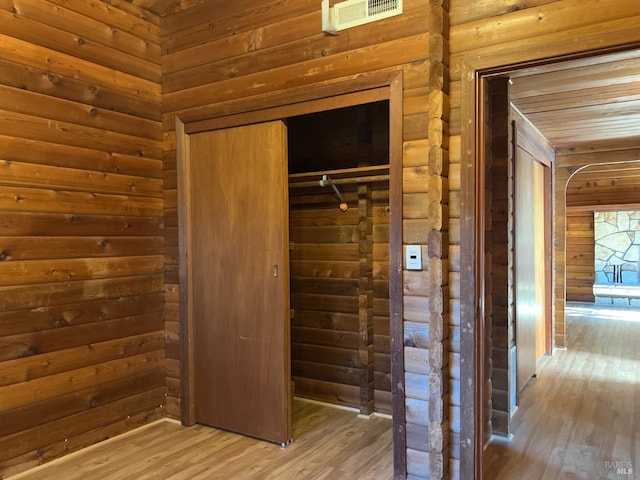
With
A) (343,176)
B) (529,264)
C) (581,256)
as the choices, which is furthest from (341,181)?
(581,256)

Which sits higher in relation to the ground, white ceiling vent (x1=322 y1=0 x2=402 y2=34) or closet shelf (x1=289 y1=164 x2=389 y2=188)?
white ceiling vent (x1=322 y1=0 x2=402 y2=34)

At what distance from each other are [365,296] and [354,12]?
183 cm

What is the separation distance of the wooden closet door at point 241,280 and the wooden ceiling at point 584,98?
153 cm

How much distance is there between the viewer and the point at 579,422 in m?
3.27

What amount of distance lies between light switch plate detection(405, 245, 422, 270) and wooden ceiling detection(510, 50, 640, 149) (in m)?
0.96

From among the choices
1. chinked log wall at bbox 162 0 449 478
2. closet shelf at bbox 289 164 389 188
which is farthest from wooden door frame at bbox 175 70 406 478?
closet shelf at bbox 289 164 389 188

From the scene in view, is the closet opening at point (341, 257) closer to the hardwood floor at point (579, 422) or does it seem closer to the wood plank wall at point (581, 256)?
the hardwood floor at point (579, 422)

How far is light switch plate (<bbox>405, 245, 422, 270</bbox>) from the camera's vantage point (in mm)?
2318

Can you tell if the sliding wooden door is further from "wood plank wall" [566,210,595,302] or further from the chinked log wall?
"wood plank wall" [566,210,595,302]

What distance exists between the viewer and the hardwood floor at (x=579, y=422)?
2623 mm

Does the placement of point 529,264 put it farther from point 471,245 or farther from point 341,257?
point 471,245

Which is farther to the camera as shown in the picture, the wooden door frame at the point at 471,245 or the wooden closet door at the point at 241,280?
the wooden closet door at the point at 241,280

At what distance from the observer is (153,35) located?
3.25 m

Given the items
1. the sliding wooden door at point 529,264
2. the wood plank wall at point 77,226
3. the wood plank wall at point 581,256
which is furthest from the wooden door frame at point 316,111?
the wood plank wall at point 581,256
